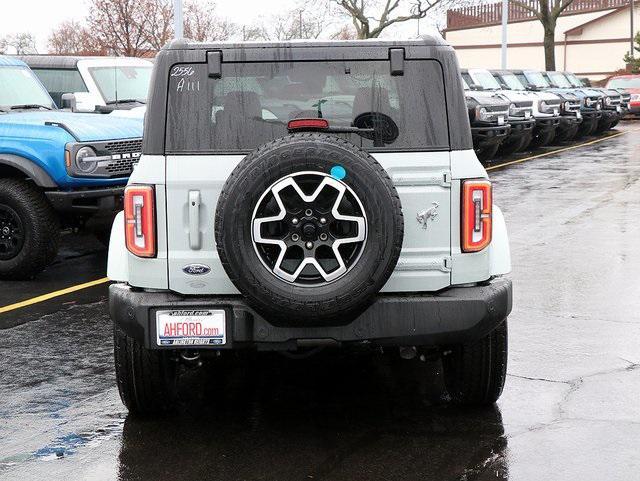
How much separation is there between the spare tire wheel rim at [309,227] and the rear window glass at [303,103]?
49 cm

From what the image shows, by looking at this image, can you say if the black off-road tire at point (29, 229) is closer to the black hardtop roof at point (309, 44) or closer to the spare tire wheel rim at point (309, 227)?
the black hardtop roof at point (309, 44)

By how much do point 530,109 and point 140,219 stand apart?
19.8m

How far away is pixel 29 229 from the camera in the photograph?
910 centimetres

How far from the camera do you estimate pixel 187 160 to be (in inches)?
195

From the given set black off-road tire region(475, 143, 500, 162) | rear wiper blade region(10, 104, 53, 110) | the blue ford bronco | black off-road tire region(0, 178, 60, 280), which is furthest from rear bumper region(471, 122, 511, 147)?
black off-road tire region(0, 178, 60, 280)

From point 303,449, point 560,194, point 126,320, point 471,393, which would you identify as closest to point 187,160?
point 126,320

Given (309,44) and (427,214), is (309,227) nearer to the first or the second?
(427,214)

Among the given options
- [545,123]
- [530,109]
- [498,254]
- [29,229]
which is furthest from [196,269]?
[545,123]

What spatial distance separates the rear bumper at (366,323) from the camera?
4.80 m

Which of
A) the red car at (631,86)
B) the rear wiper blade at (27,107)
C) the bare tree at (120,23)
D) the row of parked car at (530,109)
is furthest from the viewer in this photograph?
the bare tree at (120,23)

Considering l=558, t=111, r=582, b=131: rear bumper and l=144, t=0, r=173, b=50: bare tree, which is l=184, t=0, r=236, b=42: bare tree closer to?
l=144, t=0, r=173, b=50: bare tree

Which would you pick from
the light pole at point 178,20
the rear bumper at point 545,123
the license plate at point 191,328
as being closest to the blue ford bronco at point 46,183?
the license plate at point 191,328

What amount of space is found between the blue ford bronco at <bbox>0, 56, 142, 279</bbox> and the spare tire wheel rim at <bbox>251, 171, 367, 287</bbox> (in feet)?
16.2

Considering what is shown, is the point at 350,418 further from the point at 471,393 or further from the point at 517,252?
the point at 517,252
